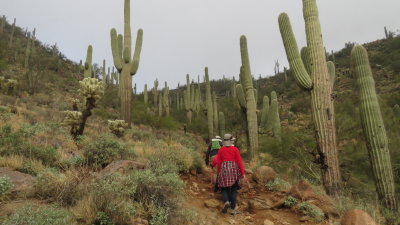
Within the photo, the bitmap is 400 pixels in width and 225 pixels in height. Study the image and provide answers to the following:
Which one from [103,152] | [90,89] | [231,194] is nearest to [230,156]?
[231,194]

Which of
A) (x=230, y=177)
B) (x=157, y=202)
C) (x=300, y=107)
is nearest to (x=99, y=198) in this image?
(x=157, y=202)

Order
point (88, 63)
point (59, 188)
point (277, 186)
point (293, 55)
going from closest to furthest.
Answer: point (59, 188)
point (277, 186)
point (293, 55)
point (88, 63)

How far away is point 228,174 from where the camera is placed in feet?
17.9

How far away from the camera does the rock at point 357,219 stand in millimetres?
4039

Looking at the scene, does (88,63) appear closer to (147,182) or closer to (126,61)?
(126,61)

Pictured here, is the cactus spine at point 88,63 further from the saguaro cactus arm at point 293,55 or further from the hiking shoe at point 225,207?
the hiking shoe at point 225,207

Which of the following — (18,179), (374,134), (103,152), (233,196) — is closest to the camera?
(18,179)

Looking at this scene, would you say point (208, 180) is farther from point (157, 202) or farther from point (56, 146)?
point (56, 146)

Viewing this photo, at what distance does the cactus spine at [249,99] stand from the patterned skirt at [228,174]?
6.10 metres

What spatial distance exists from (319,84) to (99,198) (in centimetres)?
529

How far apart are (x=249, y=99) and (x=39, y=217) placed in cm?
984

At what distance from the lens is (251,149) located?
1162 cm

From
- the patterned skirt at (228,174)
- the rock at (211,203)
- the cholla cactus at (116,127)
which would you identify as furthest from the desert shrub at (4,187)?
the cholla cactus at (116,127)

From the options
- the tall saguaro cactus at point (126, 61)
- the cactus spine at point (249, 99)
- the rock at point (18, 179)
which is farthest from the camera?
the tall saguaro cactus at point (126, 61)
